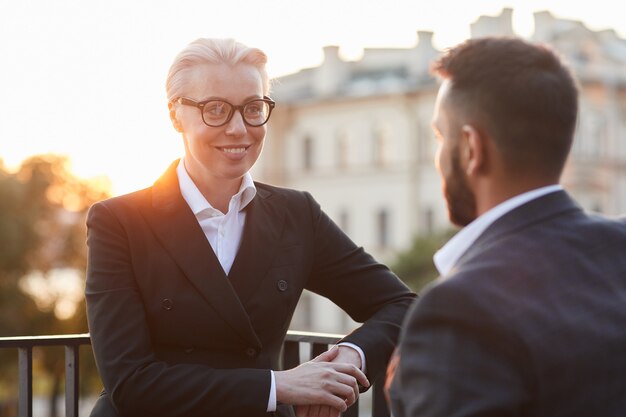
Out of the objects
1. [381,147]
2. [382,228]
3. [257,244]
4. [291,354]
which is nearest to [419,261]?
[382,228]

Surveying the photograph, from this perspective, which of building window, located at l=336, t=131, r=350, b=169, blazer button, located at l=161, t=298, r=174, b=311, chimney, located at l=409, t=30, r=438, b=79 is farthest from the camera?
building window, located at l=336, t=131, r=350, b=169

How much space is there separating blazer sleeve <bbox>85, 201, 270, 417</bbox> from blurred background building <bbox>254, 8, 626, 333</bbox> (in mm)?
49147

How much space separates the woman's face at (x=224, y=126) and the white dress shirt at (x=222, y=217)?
0.10 meters

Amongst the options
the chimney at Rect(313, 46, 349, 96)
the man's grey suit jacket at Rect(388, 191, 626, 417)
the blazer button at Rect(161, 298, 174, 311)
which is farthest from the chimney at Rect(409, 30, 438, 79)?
the man's grey suit jacket at Rect(388, 191, 626, 417)

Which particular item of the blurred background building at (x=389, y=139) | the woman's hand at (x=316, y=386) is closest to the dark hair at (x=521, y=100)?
the woman's hand at (x=316, y=386)

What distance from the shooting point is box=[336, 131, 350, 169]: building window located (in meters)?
59.0

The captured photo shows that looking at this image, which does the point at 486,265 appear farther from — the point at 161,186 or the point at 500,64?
the point at 161,186

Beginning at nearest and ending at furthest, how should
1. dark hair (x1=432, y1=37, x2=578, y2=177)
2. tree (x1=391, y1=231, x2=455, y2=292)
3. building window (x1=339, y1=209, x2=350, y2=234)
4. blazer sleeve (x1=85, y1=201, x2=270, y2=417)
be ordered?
dark hair (x1=432, y1=37, x2=578, y2=177)
blazer sleeve (x1=85, y1=201, x2=270, y2=417)
tree (x1=391, y1=231, x2=455, y2=292)
building window (x1=339, y1=209, x2=350, y2=234)

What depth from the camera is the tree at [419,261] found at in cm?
5032

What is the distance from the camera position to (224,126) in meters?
3.55

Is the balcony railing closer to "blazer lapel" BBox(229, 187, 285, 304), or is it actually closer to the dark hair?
"blazer lapel" BBox(229, 187, 285, 304)

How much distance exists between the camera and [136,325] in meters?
3.40

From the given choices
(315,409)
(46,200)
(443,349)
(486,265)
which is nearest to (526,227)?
(486,265)

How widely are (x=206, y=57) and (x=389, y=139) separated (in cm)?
5384
